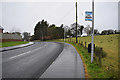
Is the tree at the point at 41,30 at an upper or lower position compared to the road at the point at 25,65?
upper

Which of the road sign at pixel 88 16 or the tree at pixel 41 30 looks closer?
the road sign at pixel 88 16

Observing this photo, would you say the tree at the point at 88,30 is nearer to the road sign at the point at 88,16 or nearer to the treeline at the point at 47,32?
the treeline at the point at 47,32

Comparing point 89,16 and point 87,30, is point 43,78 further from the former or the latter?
point 87,30

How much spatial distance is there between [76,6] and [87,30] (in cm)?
8634

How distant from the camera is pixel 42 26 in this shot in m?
99.8

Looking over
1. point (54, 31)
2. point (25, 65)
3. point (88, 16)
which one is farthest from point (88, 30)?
point (25, 65)

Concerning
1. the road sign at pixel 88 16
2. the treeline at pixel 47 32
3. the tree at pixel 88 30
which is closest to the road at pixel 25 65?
the road sign at pixel 88 16

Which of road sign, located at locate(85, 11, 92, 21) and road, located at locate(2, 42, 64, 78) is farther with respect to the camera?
road sign, located at locate(85, 11, 92, 21)

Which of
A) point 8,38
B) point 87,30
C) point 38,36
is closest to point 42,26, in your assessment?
point 38,36

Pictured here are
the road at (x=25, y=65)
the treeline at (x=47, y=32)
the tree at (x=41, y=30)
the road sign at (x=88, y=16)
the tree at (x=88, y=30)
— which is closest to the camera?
the road at (x=25, y=65)

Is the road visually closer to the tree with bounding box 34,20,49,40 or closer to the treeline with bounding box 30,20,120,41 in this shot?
the treeline with bounding box 30,20,120,41

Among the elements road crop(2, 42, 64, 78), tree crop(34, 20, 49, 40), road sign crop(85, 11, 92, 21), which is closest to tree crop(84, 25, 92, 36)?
tree crop(34, 20, 49, 40)

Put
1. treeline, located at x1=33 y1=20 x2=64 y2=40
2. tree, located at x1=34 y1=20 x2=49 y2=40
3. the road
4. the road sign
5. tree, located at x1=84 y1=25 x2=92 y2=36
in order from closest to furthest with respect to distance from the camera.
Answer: the road < the road sign < treeline, located at x1=33 y1=20 x2=64 y2=40 < tree, located at x1=34 y1=20 x2=49 y2=40 < tree, located at x1=84 y1=25 x2=92 y2=36

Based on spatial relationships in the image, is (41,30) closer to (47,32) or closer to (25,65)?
(47,32)
